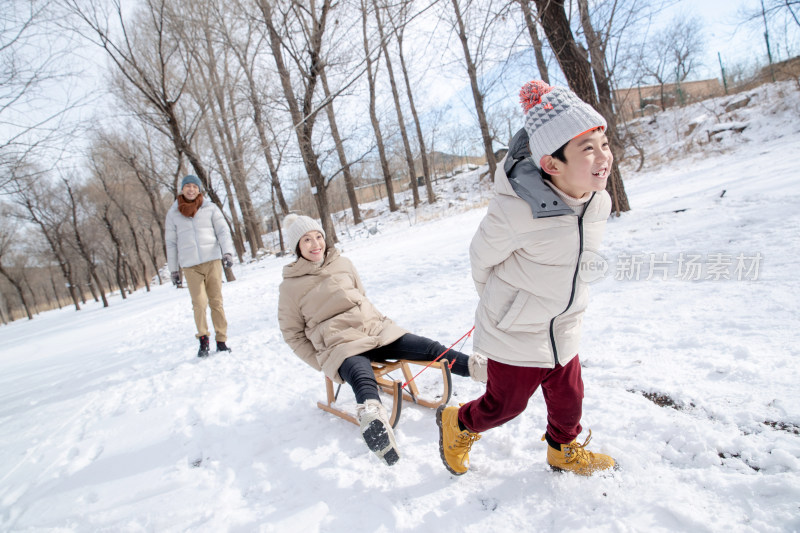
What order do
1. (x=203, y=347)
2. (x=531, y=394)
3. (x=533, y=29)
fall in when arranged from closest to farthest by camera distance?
1. (x=531, y=394)
2. (x=203, y=347)
3. (x=533, y=29)

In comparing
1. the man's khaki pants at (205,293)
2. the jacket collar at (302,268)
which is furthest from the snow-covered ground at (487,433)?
the jacket collar at (302,268)

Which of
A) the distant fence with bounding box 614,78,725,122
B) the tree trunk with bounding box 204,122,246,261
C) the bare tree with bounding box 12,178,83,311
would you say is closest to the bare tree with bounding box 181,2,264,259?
the tree trunk with bounding box 204,122,246,261

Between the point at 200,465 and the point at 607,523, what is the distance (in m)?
2.28

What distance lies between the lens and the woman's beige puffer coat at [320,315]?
8.95 ft

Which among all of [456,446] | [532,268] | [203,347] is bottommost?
[456,446]

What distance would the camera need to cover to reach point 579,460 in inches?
72.1

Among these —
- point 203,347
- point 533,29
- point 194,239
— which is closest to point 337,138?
point 533,29

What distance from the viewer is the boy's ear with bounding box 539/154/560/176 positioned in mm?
1533

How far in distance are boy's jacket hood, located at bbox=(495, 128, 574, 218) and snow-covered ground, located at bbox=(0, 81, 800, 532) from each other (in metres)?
0.42

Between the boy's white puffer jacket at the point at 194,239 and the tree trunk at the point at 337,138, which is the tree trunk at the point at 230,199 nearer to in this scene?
the tree trunk at the point at 337,138

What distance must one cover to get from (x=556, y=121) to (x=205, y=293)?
438cm

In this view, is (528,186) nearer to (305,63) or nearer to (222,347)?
(222,347)

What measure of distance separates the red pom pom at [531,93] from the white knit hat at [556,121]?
0.02 meters

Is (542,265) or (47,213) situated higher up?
(47,213)
